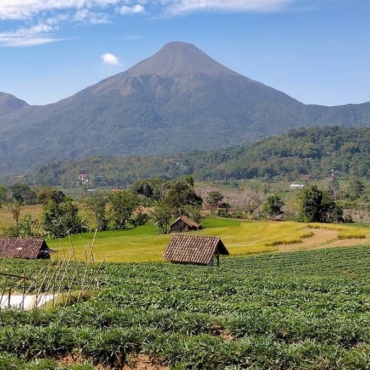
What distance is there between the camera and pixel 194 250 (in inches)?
1588

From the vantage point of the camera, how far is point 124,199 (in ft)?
312

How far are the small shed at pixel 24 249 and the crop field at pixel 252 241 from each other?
188 centimetres

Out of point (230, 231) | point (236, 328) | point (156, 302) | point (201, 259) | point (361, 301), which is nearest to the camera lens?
point (236, 328)

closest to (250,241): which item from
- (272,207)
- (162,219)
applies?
(162,219)

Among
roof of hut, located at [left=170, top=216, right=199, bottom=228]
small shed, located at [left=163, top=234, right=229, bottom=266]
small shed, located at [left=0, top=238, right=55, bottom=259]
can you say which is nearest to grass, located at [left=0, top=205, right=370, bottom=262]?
roof of hut, located at [left=170, top=216, right=199, bottom=228]

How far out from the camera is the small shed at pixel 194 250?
39547 mm

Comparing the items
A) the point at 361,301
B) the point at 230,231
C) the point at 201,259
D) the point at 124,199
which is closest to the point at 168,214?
the point at 124,199

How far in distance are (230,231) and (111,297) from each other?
5996 centimetres

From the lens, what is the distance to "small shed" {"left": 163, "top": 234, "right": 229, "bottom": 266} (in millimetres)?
39547

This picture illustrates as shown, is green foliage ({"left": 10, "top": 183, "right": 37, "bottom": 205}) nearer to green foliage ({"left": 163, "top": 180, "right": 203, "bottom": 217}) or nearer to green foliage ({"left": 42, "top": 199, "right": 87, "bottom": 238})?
green foliage ({"left": 42, "top": 199, "right": 87, "bottom": 238})

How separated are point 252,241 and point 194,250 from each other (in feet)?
88.2

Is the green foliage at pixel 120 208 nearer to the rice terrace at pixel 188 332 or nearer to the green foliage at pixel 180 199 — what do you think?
the green foliage at pixel 180 199

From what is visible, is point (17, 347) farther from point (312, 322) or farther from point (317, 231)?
point (317, 231)

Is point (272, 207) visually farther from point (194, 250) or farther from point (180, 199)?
point (194, 250)
